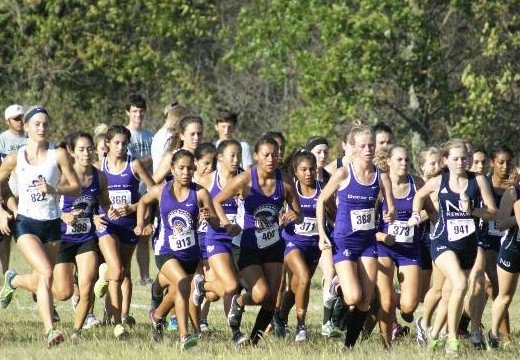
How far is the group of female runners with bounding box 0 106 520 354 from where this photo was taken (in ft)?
39.3

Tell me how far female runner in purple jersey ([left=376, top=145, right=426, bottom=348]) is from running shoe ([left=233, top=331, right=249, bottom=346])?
45.5 inches

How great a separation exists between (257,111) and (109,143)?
79.7 feet

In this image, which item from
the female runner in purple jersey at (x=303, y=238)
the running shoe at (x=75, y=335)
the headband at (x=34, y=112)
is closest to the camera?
the headband at (x=34, y=112)

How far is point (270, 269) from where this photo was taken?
41.6 ft

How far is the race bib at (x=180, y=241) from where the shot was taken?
478 inches

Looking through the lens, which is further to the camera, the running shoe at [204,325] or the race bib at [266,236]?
the running shoe at [204,325]

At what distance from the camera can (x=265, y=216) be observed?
41.4 feet

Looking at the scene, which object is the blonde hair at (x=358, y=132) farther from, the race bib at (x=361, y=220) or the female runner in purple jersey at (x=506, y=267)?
the female runner in purple jersey at (x=506, y=267)

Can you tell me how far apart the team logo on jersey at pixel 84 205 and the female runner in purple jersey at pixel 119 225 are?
0.29 m

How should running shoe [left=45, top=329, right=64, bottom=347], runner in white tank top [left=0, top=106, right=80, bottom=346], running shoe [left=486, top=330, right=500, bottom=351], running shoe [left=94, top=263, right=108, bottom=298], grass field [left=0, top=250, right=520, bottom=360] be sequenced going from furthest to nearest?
running shoe [left=94, top=263, right=108, bottom=298] < running shoe [left=486, top=330, right=500, bottom=351] < runner in white tank top [left=0, top=106, right=80, bottom=346] < running shoe [left=45, top=329, right=64, bottom=347] < grass field [left=0, top=250, right=520, bottom=360]

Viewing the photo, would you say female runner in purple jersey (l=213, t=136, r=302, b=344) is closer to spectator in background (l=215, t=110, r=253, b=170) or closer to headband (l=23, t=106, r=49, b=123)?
headband (l=23, t=106, r=49, b=123)

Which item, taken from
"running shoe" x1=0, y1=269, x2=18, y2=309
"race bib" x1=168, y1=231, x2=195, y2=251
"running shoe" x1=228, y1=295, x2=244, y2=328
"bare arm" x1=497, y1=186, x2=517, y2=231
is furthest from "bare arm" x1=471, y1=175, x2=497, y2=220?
"running shoe" x1=0, y1=269, x2=18, y2=309

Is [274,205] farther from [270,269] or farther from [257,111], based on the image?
[257,111]

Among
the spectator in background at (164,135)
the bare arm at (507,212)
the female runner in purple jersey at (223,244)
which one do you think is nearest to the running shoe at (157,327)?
the female runner in purple jersey at (223,244)
